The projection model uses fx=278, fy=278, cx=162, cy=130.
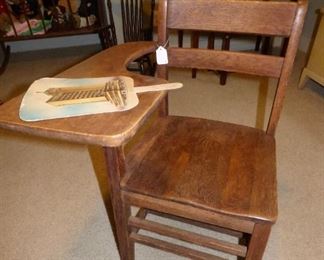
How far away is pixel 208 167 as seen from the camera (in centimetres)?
85

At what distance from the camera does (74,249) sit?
1178mm

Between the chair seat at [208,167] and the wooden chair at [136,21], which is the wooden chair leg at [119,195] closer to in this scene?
the chair seat at [208,167]

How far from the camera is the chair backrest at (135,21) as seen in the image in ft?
6.49

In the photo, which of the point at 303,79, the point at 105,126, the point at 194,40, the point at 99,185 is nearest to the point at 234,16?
the point at 105,126

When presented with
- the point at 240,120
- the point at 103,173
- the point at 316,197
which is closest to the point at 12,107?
the point at 103,173

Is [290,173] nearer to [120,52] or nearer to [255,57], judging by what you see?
[255,57]

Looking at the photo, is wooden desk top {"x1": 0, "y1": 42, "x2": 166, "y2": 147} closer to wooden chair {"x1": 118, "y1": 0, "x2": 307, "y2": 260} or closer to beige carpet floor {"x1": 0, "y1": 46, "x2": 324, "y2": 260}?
wooden chair {"x1": 118, "y1": 0, "x2": 307, "y2": 260}

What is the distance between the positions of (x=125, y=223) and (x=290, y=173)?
1.00 metres

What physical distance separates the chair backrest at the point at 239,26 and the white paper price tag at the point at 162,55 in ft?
0.07

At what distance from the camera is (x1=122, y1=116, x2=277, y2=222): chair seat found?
74cm

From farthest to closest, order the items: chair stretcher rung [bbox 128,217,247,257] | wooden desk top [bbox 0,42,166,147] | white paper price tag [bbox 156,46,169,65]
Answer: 1. white paper price tag [bbox 156,46,169,65]
2. chair stretcher rung [bbox 128,217,247,257]
3. wooden desk top [bbox 0,42,166,147]

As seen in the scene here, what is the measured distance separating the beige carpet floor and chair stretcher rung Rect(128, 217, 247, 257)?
1.05 feet

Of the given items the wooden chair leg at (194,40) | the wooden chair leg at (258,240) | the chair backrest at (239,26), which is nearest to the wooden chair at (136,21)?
the wooden chair leg at (194,40)

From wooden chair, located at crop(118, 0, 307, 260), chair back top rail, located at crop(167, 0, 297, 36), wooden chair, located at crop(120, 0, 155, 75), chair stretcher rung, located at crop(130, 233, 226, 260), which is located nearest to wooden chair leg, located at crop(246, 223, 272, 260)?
wooden chair, located at crop(118, 0, 307, 260)
